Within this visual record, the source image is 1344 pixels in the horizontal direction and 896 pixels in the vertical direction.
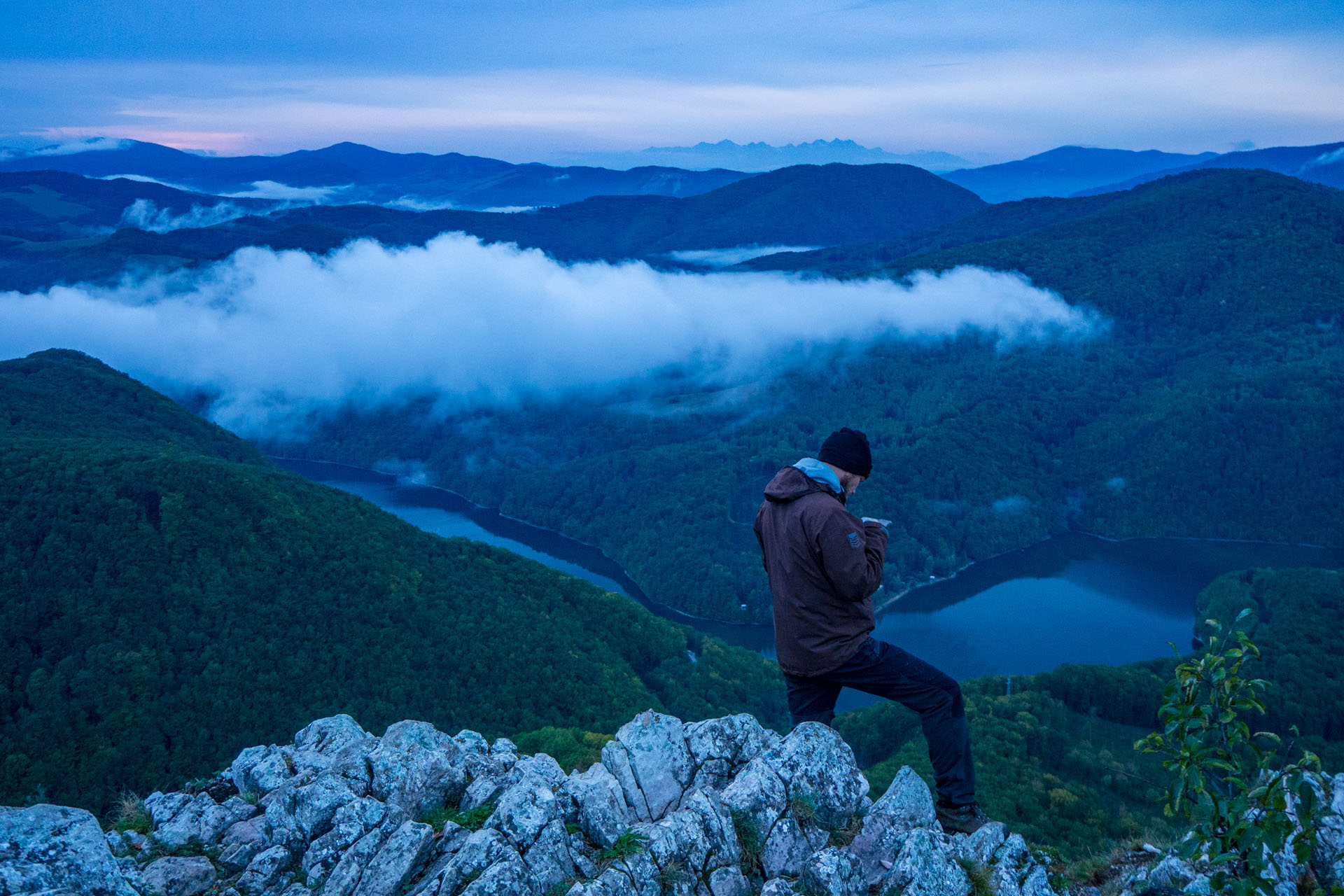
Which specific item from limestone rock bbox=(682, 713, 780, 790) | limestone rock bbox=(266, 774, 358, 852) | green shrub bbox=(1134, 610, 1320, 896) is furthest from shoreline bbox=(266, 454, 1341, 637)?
green shrub bbox=(1134, 610, 1320, 896)

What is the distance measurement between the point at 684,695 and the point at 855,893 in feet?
150

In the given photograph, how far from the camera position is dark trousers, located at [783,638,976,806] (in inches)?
262

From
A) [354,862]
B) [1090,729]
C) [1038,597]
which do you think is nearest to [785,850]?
[354,862]

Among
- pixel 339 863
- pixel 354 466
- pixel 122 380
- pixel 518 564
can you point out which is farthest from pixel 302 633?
pixel 354 466

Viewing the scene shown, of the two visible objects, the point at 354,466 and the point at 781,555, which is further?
the point at 354,466

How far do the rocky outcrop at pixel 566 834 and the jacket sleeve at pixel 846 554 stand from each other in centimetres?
194

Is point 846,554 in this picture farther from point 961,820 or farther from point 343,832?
point 343,832

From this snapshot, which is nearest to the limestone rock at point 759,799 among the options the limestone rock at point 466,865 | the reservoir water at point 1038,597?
the limestone rock at point 466,865

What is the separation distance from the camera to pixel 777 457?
111 metres

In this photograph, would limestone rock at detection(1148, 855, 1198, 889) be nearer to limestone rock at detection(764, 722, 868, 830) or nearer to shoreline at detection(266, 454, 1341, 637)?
limestone rock at detection(764, 722, 868, 830)

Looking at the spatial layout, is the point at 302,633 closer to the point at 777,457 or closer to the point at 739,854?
the point at 739,854

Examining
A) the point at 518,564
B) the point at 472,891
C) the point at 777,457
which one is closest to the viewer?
the point at 472,891

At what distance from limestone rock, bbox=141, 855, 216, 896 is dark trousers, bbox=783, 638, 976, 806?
18.0ft

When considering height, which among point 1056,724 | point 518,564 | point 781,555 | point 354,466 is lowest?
point 354,466
